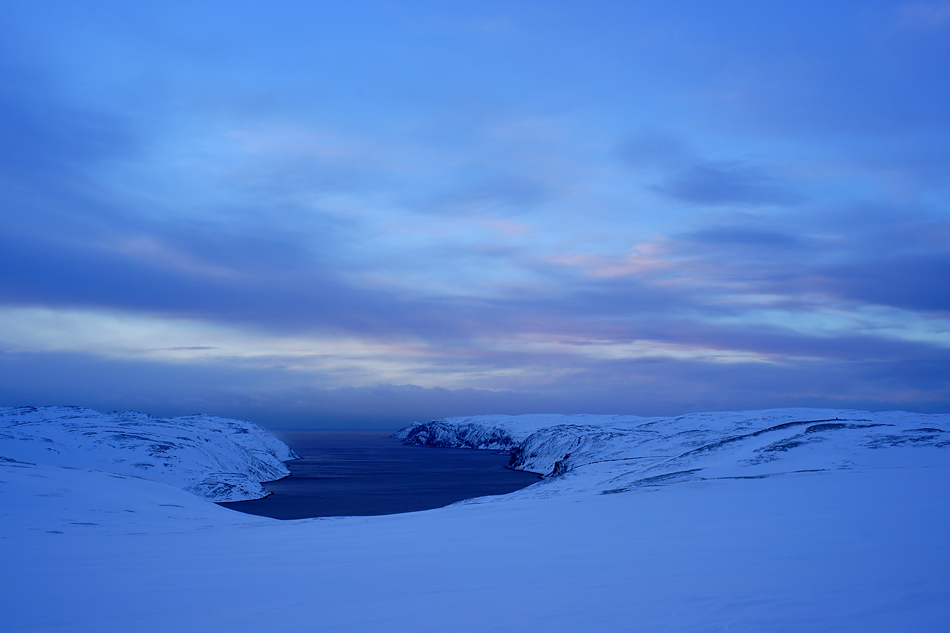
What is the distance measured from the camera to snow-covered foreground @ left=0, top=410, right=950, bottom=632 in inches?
277

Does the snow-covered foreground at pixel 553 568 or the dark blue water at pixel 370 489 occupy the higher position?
the snow-covered foreground at pixel 553 568

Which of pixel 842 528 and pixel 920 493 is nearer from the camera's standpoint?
pixel 842 528

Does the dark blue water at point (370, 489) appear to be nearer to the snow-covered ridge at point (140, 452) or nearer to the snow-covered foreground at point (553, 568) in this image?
the snow-covered ridge at point (140, 452)

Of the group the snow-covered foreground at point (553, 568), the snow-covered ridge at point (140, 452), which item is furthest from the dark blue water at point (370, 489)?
the snow-covered foreground at point (553, 568)

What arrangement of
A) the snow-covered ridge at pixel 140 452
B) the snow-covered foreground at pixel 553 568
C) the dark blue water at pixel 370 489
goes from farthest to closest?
1. the snow-covered ridge at pixel 140 452
2. the dark blue water at pixel 370 489
3. the snow-covered foreground at pixel 553 568

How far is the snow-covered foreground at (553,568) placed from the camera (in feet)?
23.1

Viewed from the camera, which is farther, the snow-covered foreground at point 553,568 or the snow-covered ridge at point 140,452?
the snow-covered ridge at point 140,452

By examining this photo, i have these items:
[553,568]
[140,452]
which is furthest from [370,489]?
[553,568]

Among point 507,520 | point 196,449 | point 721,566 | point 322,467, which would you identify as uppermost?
point 721,566

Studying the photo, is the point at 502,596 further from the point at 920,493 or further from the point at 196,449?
the point at 196,449

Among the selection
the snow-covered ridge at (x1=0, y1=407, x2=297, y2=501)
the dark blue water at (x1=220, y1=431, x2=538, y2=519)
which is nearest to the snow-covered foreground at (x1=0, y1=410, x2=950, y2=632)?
the dark blue water at (x1=220, y1=431, x2=538, y2=519)

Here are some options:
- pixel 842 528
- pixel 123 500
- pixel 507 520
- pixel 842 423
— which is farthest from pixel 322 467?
pixel 842 528

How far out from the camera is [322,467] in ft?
339

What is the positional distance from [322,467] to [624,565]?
101193 millimetres
